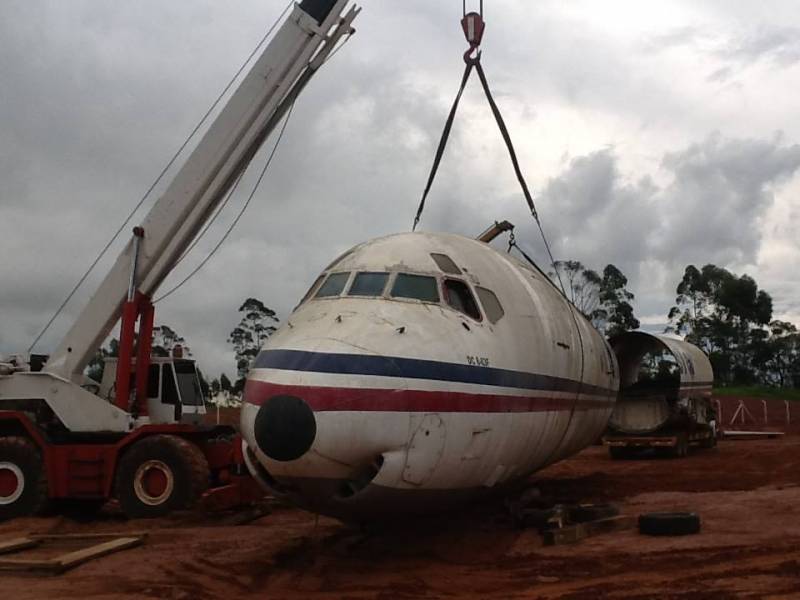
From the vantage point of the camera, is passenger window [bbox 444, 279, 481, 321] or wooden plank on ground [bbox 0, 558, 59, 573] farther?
wooden plank on ground [bbox 0, 558, 59, 573]

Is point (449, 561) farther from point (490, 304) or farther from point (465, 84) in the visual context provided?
point (465, 84)

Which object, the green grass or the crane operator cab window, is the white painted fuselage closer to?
the crane operator cab window

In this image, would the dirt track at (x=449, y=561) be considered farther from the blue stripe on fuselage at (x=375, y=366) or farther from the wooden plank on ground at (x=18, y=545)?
the blue stripe on fuselage at (x=375, y=366)

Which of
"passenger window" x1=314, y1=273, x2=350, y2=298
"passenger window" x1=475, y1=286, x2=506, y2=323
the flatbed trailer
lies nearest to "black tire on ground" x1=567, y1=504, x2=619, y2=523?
"passenger window" x1=475, y1=286, x2=506, y2=323

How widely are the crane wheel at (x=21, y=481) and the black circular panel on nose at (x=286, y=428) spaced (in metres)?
9.75

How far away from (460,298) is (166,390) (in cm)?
952

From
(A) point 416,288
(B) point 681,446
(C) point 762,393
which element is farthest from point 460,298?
(C) point 762,393

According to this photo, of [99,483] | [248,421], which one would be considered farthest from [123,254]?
[248,421]

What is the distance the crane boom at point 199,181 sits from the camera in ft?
56.3

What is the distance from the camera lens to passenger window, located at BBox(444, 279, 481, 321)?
10289mm

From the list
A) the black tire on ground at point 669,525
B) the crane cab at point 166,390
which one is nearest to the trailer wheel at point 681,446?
the crane cab at point 166,390

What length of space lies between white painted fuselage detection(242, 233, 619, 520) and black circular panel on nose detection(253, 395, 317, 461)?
0.04 ft

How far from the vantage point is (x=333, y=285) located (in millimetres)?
10547

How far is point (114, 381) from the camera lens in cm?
1812
